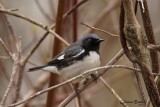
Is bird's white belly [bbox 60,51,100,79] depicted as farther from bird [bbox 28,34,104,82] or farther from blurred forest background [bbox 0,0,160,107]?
blurred forest background [bbox 0,0,160,107]

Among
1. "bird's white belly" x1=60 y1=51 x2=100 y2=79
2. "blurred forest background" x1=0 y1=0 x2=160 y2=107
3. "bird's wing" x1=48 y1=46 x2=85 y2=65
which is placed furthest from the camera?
"bird's wing" x1=48 y1=46 x2=85 y2=65

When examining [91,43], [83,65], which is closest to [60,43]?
[83,65]

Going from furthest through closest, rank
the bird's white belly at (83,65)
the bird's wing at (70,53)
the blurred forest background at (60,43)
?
the bird's wing at (70,53) < the bird's white belly at (83,65) < the blurred forest background at (60,43)

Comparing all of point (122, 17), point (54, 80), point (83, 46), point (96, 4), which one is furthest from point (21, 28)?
Answer: point (122, 17)

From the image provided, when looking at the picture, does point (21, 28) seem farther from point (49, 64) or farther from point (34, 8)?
point (49, 64)

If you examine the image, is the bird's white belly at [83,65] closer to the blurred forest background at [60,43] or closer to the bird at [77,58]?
the bird at [77,58]

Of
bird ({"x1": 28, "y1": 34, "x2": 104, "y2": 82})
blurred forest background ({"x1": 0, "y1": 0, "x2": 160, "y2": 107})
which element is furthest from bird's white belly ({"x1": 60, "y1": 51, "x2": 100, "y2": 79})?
blurred forest background ({"x1": 0, "y1": 0, "x2": 160, "y2": 107})

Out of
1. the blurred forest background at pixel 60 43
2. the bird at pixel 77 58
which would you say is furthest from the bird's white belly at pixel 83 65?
the blurred forest background at pixel 60 43
